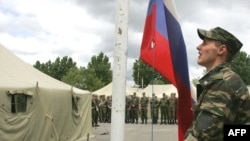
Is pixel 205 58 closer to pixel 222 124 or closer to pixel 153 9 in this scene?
pixel 222 124

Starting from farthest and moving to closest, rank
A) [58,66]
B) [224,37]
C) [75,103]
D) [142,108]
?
[58,66] < [142,108] < [75,103] < [224,37]

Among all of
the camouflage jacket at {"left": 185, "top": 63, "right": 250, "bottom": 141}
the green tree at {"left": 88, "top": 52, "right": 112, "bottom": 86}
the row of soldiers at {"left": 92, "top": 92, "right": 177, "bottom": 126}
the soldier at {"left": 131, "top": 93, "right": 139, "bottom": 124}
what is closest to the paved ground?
the row of soldiers at {"left": 92, "top": 92, "right": 177, "bottom": 126}

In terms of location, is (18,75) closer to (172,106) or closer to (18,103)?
(18,103)

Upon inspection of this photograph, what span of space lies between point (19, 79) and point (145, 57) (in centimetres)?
677

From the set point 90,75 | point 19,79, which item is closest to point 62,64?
point 90,75

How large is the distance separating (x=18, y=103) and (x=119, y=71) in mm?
6502

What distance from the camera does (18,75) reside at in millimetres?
11680

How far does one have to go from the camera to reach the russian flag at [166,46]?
5.05 meters

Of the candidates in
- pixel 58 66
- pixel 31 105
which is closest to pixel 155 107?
pixel 31 105

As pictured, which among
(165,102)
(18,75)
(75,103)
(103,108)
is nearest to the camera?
(18,75)

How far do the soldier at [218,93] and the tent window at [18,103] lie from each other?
8.32 m

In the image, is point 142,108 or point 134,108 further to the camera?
point 134,108

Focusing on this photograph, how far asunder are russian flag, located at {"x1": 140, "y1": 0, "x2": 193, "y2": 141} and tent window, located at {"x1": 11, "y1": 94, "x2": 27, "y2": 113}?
5.95m

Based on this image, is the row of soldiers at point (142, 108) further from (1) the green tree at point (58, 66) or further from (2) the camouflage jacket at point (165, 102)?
(1) the green tree at point (58, 66)
